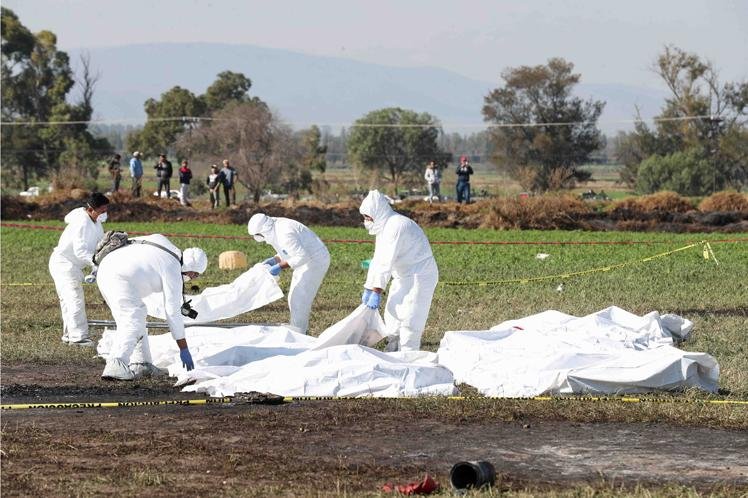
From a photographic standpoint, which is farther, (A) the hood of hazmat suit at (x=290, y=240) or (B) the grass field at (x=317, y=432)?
(A) the hood of hazmat suit at (x=290, y=240)

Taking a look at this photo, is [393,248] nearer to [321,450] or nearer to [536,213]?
[321,450]

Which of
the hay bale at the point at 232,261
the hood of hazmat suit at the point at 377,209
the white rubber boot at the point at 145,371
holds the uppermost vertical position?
the hood of hazmat suit at the point at 377,209

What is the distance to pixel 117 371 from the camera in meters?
13.1

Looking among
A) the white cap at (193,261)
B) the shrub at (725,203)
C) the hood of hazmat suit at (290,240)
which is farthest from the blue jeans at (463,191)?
the white cap at (193,261)

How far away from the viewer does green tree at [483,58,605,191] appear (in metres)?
62.7

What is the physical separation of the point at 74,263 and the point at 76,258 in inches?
4.3

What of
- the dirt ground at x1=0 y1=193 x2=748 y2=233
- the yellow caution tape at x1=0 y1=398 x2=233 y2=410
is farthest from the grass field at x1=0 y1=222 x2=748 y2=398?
the dirt ground at x1=0 y1=193 x2=748 y2=233

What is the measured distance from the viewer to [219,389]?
40.2 ft

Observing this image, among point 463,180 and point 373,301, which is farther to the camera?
point 463,180

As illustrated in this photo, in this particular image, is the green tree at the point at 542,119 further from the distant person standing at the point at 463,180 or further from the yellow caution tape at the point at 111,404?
the yellow caution tape at the point at 111,404

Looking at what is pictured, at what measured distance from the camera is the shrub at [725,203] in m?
38.2

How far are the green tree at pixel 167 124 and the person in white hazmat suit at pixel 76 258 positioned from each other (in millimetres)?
53026

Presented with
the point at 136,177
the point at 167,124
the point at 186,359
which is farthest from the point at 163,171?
the point at 186,359

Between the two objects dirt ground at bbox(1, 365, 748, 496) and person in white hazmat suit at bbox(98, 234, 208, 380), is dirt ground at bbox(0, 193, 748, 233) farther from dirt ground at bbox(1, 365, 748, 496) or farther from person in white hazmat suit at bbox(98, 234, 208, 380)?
dirt ground at bbox(1, 365, 748, 496)
